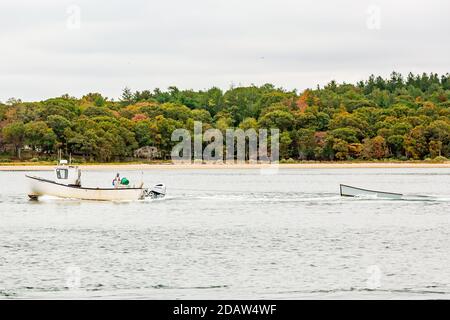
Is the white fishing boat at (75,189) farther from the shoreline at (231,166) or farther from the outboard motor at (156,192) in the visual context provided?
the shoreline at (231,166)

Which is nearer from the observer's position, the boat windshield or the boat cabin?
the boat cabin

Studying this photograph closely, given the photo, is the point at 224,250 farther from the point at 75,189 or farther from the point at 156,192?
the point at 156,192

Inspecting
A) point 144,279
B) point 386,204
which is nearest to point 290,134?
point 386,204

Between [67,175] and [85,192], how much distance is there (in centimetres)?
210

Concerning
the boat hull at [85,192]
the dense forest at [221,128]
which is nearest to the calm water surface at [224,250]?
the boat hull at [85,192]

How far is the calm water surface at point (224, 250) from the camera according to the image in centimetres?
3238

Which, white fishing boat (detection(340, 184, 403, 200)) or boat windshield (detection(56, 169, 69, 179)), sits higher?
boat windshield (detection(56, 169, 69, 179))

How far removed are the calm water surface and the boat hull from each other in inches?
36.0

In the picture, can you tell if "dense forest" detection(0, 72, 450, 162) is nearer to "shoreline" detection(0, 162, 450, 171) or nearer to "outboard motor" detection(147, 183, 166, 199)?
"shoreline" detection(0, 162, 450, 171)

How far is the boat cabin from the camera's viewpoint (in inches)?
2653

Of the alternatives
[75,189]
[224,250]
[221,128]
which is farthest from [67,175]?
[221,128]

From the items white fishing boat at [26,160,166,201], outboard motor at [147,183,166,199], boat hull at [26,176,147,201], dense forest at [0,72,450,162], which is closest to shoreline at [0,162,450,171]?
dense forest at [0,72,450,162]

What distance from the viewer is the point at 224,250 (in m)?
43.2
